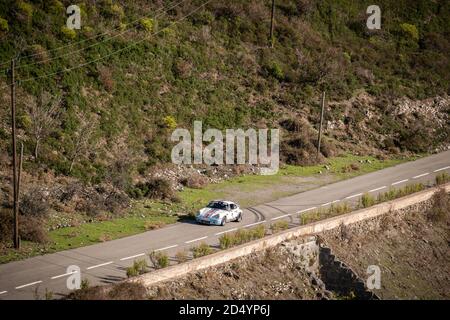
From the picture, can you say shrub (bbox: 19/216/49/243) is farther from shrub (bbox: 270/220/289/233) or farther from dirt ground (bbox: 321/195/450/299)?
dirt ground (bbox: 321/195/450/299)

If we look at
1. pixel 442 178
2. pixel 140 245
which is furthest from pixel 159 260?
pixel 442 178

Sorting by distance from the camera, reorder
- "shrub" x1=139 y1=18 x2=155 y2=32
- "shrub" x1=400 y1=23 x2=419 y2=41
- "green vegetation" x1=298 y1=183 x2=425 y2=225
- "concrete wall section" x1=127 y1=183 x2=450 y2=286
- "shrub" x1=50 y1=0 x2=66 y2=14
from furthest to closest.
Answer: "shrub" x1=400 y1=23 x2=419 y2=41 < "shrub" x1=139 y1=18 x2=155 y2=32 < "shrub" x1=50 y1=0 x2=66 y2=14 < "green vegetation" x1=298 y1=183 x2=425 y2=225 < "concrete wall section" x1=127 y1=183 x2=450 y2=286

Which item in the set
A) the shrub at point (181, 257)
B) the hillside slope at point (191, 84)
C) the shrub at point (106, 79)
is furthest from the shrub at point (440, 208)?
the shrub at point (106, 79)

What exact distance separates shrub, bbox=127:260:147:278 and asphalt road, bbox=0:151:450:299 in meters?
0.81

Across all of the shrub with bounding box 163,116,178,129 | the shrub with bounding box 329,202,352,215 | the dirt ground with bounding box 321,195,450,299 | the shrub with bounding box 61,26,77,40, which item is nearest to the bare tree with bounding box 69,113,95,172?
the shrub with bounding box 163,116,178,129

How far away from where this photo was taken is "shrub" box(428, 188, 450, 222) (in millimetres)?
45188

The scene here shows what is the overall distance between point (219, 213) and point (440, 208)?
17.6m

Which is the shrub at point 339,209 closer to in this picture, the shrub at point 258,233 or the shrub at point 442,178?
the shrub at point 258,233

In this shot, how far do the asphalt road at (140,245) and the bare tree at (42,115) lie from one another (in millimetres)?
11246

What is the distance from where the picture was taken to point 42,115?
42.1 m

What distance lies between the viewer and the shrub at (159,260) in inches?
1157

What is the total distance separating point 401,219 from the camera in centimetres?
4300

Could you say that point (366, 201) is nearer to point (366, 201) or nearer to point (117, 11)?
point (366, 201)

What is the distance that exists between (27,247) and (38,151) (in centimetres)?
1074
